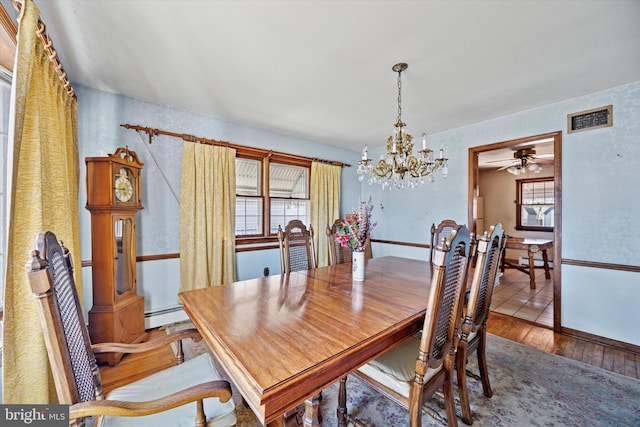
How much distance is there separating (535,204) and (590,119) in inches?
161

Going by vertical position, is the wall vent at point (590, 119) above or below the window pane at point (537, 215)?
A: above

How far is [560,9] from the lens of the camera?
1.49 meters

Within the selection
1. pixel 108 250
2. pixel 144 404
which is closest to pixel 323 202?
pixel 108 250

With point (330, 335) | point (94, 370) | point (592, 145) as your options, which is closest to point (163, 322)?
point (94, 370)

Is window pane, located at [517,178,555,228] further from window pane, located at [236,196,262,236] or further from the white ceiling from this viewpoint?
window pane, located at [236,196,262,236]

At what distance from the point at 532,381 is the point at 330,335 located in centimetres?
199

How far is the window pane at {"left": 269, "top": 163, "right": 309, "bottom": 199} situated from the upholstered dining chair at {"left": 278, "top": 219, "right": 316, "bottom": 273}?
154 centimetres

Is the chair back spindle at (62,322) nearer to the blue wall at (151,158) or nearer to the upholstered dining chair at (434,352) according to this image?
the upholstered dining chair at (434,352)

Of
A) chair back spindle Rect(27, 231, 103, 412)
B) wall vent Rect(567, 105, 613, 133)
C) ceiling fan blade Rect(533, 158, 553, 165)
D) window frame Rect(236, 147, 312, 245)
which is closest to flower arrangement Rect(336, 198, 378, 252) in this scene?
chair back spindle Rect(27, 231, 103, 412)

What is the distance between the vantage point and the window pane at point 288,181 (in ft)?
12.9

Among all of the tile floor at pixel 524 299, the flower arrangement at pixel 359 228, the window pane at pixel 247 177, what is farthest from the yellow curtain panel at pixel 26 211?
the tile floor at pixel 524 299

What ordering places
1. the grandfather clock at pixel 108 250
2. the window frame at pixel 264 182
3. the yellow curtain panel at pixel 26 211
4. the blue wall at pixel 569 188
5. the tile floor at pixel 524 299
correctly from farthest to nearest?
the window frame at pixel 264 182 → the tile floor at pixel 524 299 → the blue wall at pixel 569 188 → the grandfather clock at pixel 108 250 → the yellow curtain panel at pixel 26 211

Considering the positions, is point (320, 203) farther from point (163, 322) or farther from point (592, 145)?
point (592, 145)

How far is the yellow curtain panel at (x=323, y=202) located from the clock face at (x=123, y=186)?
2.49 m
